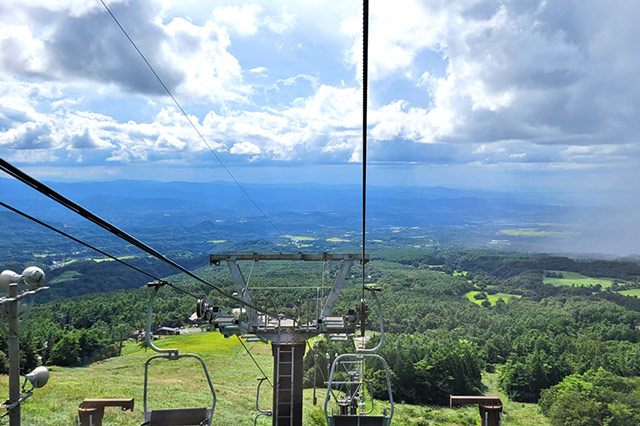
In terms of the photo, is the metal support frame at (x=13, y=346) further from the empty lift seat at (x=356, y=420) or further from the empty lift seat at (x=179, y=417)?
the empty lift seat at (x=356, y=420)

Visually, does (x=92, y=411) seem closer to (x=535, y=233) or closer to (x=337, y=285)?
(x=337, y=285)

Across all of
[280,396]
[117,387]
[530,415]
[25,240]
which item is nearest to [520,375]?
[530,415]

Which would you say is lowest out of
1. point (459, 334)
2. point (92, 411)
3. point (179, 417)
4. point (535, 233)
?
point (459, 334)

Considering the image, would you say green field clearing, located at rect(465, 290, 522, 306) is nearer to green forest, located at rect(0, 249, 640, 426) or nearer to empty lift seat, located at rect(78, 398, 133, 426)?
green forest, located at rect(0, 249, 640, 426)

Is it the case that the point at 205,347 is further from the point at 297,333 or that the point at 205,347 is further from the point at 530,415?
the point at 297,333

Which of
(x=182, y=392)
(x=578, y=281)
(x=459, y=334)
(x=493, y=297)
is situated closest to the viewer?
(x=182, y=392)

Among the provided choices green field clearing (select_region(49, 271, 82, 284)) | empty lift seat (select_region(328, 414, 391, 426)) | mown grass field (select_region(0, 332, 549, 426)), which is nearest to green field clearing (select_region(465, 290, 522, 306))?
mown grass field (select_region(0, 332, 549, 426))

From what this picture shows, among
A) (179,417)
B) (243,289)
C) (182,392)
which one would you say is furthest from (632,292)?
(179,417)
